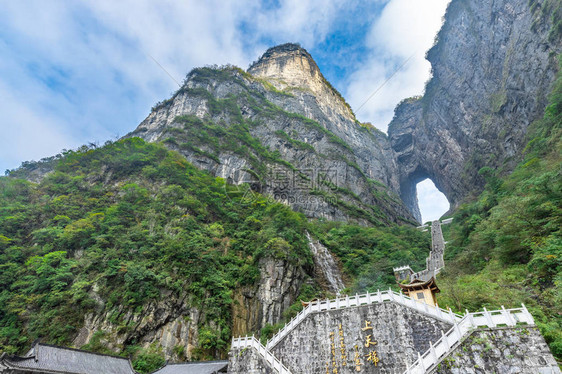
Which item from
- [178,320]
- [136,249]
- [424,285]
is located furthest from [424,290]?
[136,249]

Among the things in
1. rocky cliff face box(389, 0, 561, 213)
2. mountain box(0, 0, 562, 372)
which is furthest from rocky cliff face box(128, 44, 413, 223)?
rocky cliff face box(389, 0, 561, 213)

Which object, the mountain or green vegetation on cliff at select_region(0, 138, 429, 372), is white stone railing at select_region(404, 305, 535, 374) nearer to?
the mountain

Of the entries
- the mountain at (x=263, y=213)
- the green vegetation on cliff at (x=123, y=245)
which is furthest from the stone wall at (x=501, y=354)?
the green vegetation on cliff at (x=123, y=245)

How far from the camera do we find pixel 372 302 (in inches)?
502

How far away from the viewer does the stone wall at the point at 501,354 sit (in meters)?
8.38

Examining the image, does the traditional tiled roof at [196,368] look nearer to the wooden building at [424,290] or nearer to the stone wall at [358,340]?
the stone wall at [358,340]

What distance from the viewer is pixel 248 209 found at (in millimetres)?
32062

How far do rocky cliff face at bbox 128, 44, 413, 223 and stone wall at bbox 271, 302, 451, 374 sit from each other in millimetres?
28338

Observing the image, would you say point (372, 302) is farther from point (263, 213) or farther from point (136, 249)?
point (263, 213)

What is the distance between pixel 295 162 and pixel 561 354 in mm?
43398

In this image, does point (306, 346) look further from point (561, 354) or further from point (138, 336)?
point (138, 336)

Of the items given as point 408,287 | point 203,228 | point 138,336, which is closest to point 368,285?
point 408,287

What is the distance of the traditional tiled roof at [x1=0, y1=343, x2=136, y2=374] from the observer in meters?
10.9

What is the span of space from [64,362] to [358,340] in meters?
11.9
